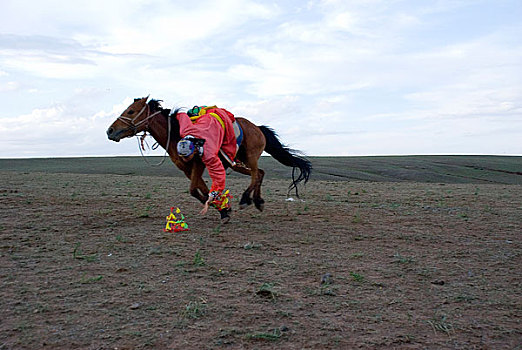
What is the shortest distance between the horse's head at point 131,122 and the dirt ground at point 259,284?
144 centimetres

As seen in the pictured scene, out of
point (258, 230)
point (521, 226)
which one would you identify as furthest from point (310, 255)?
point (521, 226)

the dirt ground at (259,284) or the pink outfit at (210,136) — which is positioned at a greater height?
the pink outfit at (210,136)

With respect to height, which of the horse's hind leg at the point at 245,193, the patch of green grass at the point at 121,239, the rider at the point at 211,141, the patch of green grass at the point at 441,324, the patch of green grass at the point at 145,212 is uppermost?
the rider at the point at 211,141

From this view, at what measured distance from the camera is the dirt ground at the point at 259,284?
3201mm

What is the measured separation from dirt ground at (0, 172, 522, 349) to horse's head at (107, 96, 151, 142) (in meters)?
1.44

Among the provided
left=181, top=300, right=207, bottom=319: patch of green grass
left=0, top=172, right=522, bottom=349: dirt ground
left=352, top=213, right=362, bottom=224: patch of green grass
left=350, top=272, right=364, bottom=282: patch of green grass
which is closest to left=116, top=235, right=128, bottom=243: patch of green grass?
left=0, top=172, right=522, bottom=349: dirt ground

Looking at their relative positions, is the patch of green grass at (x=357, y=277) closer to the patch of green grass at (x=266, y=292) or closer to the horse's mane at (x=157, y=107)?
the patch of green grass at (x=266, y=292)

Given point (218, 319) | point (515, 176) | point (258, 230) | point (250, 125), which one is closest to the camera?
point (218, 319)

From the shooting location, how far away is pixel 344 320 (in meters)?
3.49

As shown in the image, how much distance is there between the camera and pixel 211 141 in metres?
7.12

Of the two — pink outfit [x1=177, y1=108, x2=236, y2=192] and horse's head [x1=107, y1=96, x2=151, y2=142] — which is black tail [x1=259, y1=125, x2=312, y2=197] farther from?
horse's head [x1=107, y1=96, x2=151, y2=142]

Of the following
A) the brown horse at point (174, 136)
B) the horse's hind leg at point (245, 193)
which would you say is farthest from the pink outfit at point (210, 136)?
the horse's hind leg at point (245, 193)

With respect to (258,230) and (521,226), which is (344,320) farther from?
(521,226)

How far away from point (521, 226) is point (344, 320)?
544cm
